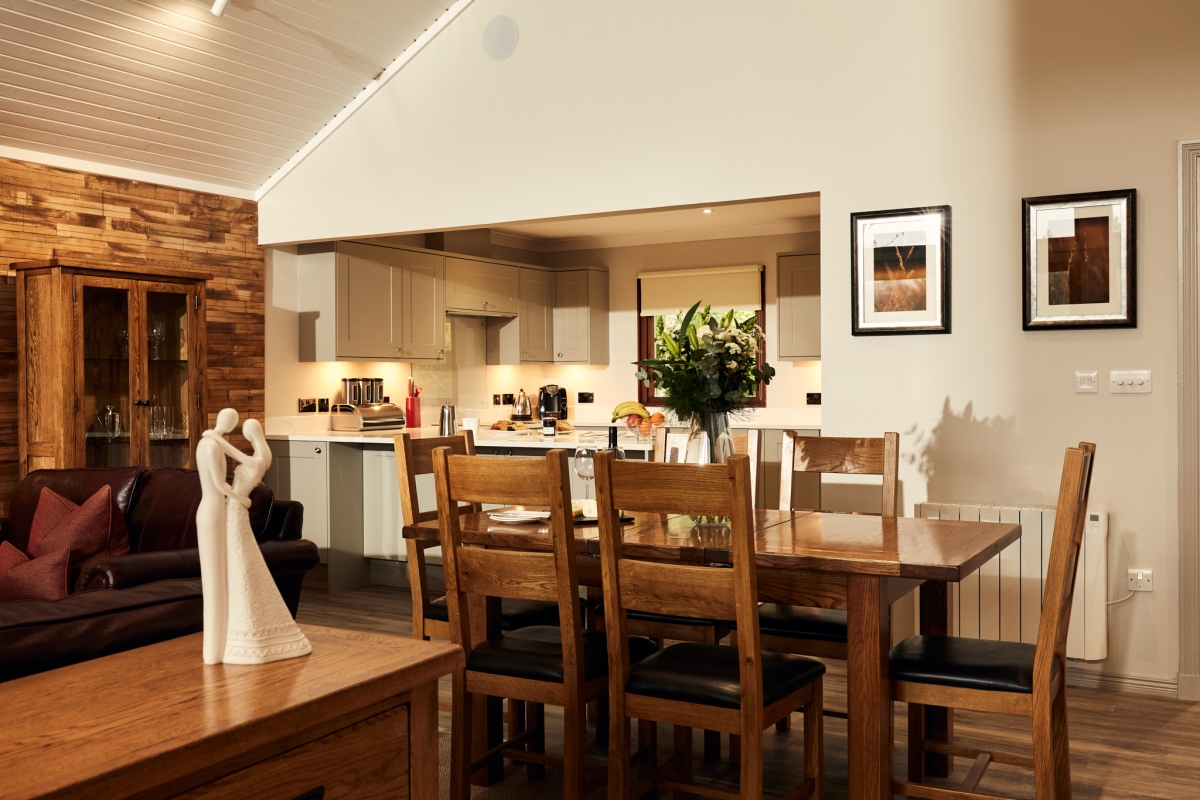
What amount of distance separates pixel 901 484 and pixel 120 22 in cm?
392

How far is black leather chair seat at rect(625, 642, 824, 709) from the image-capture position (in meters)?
2.34

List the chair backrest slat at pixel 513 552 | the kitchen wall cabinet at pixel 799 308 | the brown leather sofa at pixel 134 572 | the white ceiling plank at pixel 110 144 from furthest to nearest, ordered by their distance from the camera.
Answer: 1. the kitchen wall cabinet at pixel 799 308
2. the white ceiling plank at pixel 110 144
3. the chair backrest slat at pixel 513 552
4. the brown leather sofa at pixel 134 572

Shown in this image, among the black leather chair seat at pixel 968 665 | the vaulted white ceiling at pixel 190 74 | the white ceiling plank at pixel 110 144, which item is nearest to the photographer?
the black leather chair seat at pixel 968 665

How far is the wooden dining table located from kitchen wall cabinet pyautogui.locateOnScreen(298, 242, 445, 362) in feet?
11.4

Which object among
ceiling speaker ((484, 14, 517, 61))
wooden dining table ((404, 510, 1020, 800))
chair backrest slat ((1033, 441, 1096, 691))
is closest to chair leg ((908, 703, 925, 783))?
wooden dining table ((404, 510, 1020, 800))

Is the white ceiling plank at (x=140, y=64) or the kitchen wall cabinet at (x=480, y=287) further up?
the white ceiling plank at (x=140, y=64)

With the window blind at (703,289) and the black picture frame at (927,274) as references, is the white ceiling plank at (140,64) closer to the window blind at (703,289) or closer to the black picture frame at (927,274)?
the black picture frame at (927,274)

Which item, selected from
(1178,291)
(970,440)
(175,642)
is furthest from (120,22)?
(1178,291)

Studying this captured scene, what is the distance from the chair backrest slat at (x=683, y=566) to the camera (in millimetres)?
2250

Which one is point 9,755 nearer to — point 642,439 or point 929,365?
point 929,365

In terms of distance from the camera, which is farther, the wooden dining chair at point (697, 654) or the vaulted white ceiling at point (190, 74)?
the vaulted white ceiling at point (190, 74)

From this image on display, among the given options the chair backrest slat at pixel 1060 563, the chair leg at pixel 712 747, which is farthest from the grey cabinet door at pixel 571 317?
the chair backrest slat at pixel 1060 563

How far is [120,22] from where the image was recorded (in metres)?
4.41

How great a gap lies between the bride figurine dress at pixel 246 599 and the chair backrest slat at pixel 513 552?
1007 millimetres
